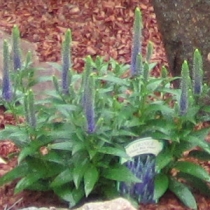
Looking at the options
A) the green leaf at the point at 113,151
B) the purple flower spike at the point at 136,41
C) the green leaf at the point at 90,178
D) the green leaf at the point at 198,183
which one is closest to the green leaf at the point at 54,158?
the green leaf at the point at 90,178

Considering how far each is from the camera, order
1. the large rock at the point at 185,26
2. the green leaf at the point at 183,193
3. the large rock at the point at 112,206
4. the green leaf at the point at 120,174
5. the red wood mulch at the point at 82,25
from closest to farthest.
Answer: the large rock at the point at 112,206 < the green leaf at the point at 120,174 < the green leaf at the point at 183,193 < the large rock at the point at 185,26 < the red wood mulch at the point at 82,25

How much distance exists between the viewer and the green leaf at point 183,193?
4.82 metres

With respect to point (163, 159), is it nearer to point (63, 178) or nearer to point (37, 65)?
point (63, 178)

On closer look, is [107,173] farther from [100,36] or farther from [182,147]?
[100,36]

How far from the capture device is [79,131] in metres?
4.44

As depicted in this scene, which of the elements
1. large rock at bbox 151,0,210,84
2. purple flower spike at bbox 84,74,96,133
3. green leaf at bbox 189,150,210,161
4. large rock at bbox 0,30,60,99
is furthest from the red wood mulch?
purple flower spike at bbox 84,74,96,133

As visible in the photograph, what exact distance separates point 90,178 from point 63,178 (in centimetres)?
20

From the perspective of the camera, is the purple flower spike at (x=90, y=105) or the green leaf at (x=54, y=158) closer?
the purple flower spike at (x=90, y=105)

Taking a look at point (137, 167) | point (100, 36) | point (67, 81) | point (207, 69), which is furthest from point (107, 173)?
point (100, 36)

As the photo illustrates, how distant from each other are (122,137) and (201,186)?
2.17ft

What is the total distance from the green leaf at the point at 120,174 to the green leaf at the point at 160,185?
22cm

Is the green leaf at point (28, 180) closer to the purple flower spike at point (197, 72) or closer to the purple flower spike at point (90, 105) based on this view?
the purple flower spike at point (90, 105)

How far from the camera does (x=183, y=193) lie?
485 cm

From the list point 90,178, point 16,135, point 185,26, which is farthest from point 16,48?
point 185,26
